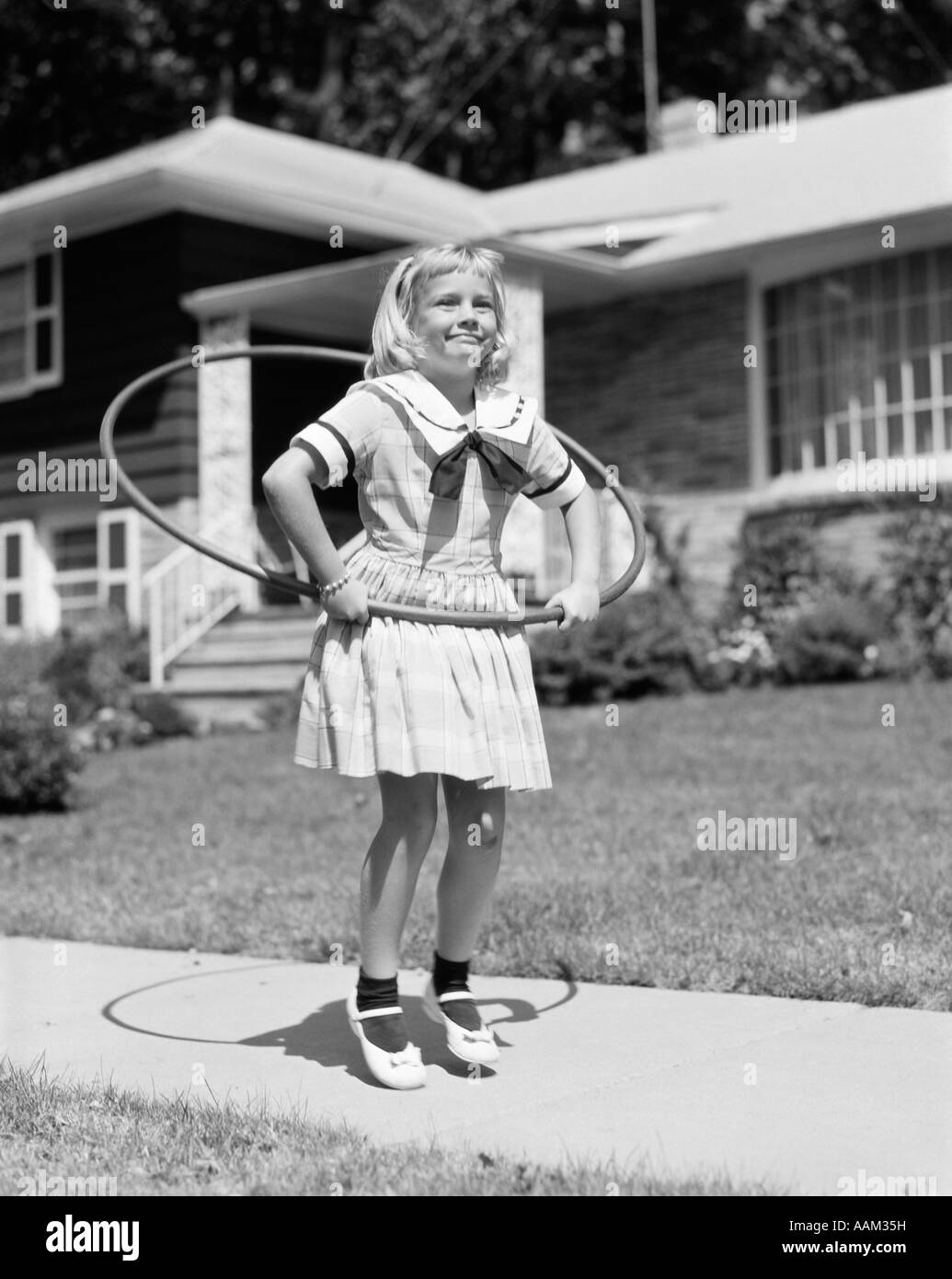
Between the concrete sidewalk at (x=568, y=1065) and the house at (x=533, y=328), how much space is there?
29.1 ft

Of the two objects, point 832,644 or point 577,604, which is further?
point 832,644

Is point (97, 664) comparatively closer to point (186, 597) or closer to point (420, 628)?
point (186, 597)

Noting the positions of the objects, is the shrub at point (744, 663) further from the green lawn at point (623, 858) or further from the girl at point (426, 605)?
the girl at point (426, 605)

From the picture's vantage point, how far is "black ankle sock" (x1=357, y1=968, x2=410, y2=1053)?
385 cm

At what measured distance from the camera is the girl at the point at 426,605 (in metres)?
3.85

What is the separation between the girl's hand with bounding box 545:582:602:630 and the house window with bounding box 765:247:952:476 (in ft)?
33.8

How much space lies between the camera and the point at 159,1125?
11.2 ft

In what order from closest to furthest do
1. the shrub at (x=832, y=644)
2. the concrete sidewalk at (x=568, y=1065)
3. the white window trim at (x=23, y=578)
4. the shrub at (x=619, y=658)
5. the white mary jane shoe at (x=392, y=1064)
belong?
the concrete sidewalk at (x=568, y=1065) < the white mary jane shoe at (x=392, y=1064) < the shrub at (x=832, y=644) < the shrub at (x=619, y=658) < the white window trim at (x=23, y=578)

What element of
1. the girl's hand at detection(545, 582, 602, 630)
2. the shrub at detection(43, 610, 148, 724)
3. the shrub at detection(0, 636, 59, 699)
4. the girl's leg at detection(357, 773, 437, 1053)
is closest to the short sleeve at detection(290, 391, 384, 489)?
the girl's hand at detection(545, 582, 602, 630)

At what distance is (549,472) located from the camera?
4.18 m

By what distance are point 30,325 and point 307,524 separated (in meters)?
14.5

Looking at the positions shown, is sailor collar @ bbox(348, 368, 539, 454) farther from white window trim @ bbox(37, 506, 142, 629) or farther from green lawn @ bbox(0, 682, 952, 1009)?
white window trim @ bbox(37, 506, 142, 629)

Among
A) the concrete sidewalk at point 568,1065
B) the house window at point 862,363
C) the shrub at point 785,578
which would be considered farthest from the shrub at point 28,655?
the concrete sidewalk at point 568,1065

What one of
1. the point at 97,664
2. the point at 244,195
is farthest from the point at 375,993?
the point at 244,195
